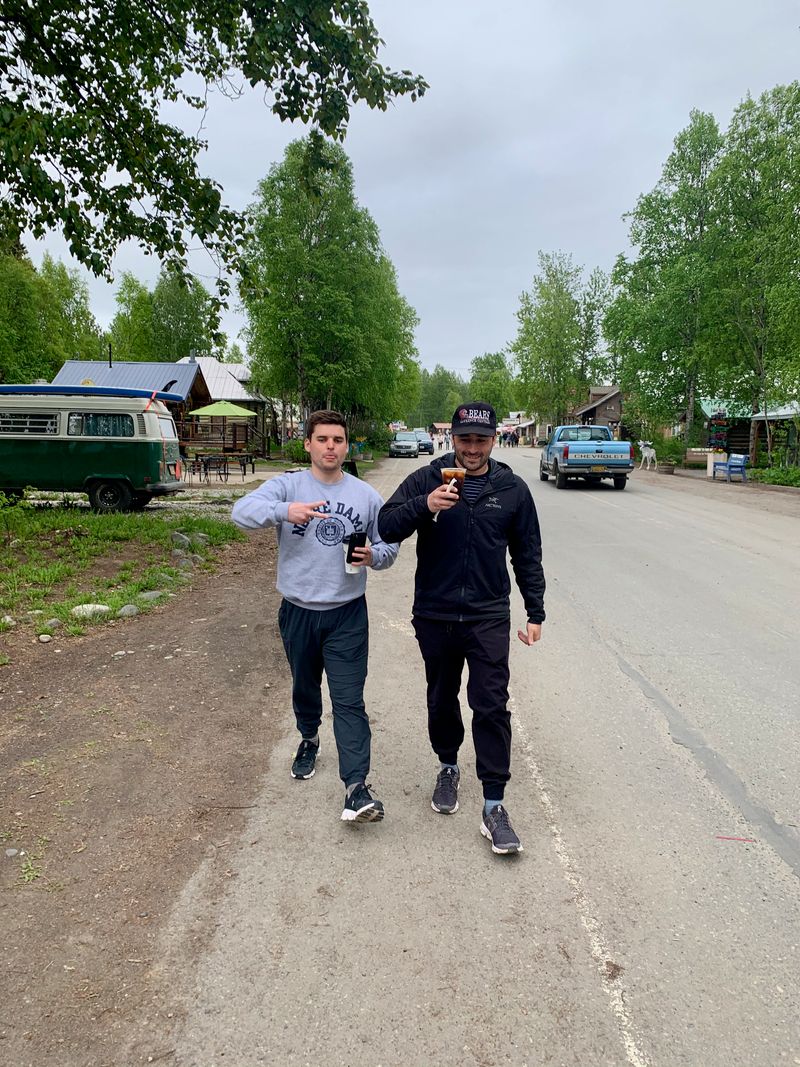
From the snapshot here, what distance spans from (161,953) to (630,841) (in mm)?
1989

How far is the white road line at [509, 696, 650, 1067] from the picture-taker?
2.00 meters

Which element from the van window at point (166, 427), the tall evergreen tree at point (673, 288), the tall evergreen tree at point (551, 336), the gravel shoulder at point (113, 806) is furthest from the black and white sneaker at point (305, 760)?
the tall evergreen tree at point (551, 336)

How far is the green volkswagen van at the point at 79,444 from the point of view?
45.0 ft

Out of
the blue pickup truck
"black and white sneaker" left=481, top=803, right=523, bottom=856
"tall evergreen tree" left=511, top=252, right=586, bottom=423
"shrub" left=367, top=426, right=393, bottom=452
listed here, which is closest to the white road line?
"black and white sneaker" left=481, top=803, right=523, bottom=856

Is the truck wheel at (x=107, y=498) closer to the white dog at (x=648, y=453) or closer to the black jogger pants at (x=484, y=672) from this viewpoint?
the black jogger pants at (x=484, y=672)

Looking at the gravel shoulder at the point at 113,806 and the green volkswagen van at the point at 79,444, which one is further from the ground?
the green volkswagen van at the point at 79,444

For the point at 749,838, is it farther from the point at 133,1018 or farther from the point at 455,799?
the point at 133,1018

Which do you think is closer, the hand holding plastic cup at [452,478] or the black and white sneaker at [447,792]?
the hand holding plastic cup at [452,478]

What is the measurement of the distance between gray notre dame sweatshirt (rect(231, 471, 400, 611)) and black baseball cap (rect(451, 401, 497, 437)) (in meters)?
0.57

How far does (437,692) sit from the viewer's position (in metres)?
3.25

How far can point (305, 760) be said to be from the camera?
3633mm

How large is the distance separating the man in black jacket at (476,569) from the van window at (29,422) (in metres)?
12.8

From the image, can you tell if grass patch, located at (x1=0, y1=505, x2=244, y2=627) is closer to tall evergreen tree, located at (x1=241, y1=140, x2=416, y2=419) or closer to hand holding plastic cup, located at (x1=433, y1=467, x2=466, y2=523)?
hand holding plastic cup, located at (x1=433, y1=467, x2=466, y2=523)

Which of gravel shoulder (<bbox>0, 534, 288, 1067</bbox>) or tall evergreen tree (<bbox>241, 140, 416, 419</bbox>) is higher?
tall evergreen tree (<bbox>241, 140, 416, 419</bbox>)
